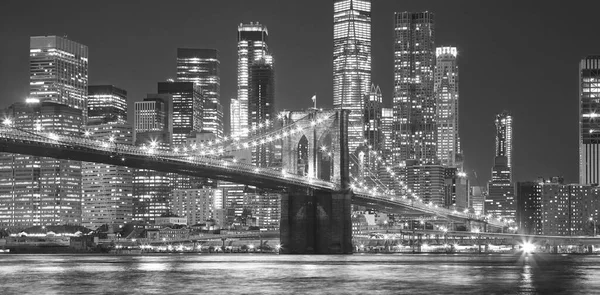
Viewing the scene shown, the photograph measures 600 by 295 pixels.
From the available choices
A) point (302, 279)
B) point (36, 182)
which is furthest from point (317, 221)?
point (36, 182)

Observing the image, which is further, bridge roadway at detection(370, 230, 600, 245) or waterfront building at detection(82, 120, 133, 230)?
waterfront building at detection(82, 120, 133, 230)

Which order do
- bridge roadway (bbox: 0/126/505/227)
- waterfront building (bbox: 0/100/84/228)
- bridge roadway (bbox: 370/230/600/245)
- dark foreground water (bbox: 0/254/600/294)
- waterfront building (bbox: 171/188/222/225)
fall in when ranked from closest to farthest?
dark foreground water (bbox: 0/254/600/294) → bridge roadway (bbox: 0/126/505/227) → bridge roadway (bbox: 370/230/600/245) → waterfront building (bbox: 0/100/84/228) → waterfront building (bbox: 171/188/222/225)

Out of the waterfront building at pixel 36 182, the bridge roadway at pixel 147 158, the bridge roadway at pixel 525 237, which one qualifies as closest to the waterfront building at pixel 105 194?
the waterfront building at pixel 36 182

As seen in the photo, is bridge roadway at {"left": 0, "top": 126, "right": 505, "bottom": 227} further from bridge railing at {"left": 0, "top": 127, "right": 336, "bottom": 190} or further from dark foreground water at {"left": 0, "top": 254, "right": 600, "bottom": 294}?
dark foreground water at {"left": 0, "top": 254, "right": 600, "bottom": 294}

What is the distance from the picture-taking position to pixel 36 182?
163625 mm

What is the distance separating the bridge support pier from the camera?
85.6m

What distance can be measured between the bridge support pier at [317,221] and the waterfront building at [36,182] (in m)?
79.1

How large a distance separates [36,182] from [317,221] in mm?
86995

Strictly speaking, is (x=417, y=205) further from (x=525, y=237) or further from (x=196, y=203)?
(x=196, y=203)

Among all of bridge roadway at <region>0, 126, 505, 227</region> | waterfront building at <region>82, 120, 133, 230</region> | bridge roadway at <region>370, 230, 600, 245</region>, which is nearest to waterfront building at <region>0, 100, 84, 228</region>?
waterfront building at <region>82, 120, 133, 230</region>

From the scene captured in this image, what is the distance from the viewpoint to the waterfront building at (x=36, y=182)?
528ft

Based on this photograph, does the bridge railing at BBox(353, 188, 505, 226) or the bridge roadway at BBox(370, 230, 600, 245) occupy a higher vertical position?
the bridge railing at BBox(353, 188, 505, 226)

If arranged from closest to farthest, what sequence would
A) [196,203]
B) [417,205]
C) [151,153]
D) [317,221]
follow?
1. [151,153]
2. [317,221]
3. [417,205]
4. [196,203]

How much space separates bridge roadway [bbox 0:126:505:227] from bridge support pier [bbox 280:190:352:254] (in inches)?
38.1
